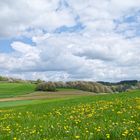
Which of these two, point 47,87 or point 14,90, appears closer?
point 47,87

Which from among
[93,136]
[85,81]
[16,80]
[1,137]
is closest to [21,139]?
[1,137]

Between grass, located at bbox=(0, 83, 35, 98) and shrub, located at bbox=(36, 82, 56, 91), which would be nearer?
grass, located at bbox=(0, 83, 35, 98)

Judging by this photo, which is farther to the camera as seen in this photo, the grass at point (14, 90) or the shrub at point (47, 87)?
the shrub at point (47, 87)

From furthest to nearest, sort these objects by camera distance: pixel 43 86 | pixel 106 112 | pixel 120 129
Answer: pixel 43 86
pixel 106 112
pixel 120 129

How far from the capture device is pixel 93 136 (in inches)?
465

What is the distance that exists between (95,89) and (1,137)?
10034 cm

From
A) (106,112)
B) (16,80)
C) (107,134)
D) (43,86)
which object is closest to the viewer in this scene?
(107,134)

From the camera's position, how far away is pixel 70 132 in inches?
511

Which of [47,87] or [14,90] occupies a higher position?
[47,87]

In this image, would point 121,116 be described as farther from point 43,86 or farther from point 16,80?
point 16,80

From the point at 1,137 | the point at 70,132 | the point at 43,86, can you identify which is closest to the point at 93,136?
the point at 70,132

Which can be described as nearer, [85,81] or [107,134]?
[107,134]

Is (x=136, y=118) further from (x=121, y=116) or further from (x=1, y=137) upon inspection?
(x=1, y=137)

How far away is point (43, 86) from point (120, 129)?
98.9 metres
